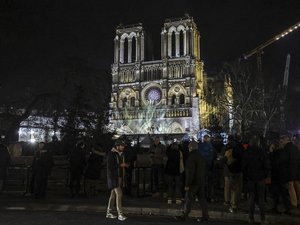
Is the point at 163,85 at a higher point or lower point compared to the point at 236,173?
higher

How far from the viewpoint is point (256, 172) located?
8.41 metres

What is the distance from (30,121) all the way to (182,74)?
167 feet

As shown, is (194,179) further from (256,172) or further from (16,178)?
(16,178)

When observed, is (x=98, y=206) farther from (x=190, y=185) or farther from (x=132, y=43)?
(x=132, y=43)

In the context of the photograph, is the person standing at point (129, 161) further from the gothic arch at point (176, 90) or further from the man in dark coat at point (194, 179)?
the gothic arch at point (176, 90)

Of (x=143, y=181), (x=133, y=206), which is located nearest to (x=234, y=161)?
(x=133, y=206)

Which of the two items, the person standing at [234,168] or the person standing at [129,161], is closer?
the person standing at [234,168]

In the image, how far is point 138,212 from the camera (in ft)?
33.9

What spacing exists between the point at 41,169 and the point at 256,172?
7.73 meters

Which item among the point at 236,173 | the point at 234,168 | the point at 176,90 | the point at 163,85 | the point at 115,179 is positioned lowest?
the point at 115,179

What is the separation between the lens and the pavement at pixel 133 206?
30.8 feet

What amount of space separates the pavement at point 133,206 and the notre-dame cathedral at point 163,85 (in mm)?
55892

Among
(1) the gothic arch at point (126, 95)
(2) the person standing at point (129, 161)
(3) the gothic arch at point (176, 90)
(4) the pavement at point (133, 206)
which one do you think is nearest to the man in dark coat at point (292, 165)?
(4) the pavement at point (133, 206)

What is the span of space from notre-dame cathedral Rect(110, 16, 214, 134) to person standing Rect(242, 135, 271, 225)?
5956 centimetres
